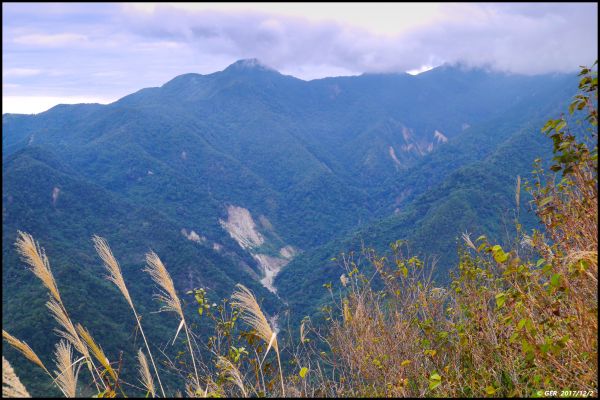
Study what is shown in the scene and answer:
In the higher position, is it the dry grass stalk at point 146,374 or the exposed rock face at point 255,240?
the dry grass stalk at point 146,374

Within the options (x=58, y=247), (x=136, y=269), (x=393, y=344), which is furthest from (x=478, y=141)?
(x=393, y=344)

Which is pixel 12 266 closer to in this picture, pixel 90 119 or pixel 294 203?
pixel 294 203

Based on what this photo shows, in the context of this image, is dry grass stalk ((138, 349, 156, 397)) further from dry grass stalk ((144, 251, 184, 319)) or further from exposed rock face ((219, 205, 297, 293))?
exposed rock face ((219, 205, 297, 293))

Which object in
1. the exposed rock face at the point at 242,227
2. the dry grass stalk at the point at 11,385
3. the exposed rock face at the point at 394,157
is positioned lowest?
the exposed rock face at the point at 242,227

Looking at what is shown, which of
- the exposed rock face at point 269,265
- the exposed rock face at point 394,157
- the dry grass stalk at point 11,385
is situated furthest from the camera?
the exposed rock face at point 394,157

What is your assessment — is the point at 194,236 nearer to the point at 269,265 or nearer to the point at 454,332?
the point at 269,265

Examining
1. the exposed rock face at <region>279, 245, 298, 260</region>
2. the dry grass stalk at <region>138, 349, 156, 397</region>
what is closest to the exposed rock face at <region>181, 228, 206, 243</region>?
the exposed rock face at <region>279, 245, 298, 260</region>

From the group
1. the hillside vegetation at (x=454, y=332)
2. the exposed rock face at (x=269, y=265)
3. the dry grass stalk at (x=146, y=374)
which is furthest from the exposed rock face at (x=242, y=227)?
the dry grass stalk at (x=146, y=374)

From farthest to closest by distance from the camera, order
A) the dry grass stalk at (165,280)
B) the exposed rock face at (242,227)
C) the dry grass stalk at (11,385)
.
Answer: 1. the exposed rock face at (242,227)
2. the dry grass stalk at (165,280)
3. the dry grass stalk at (11,385)

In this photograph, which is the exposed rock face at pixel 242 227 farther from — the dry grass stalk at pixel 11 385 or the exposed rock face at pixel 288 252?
the dry grass stalk at pixel 11 385
